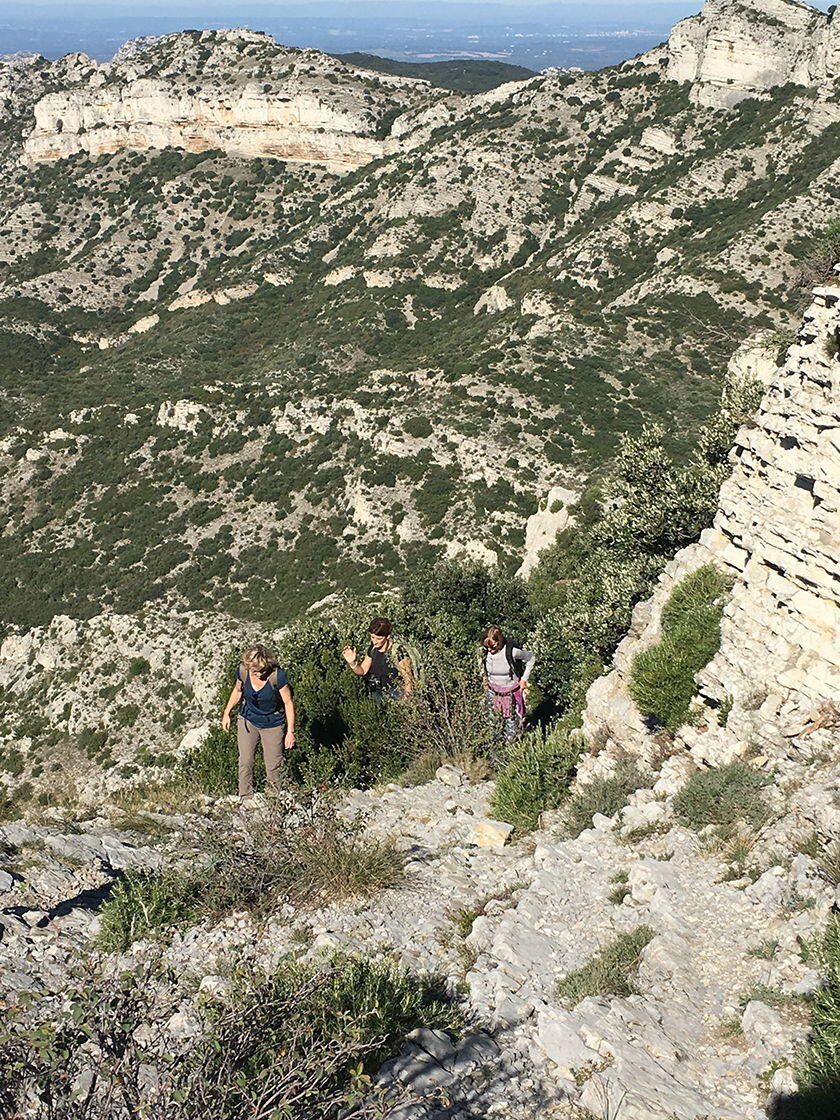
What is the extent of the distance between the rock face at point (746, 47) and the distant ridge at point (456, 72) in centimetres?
8151

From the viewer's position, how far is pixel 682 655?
370 inches

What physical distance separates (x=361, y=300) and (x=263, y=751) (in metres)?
60.3

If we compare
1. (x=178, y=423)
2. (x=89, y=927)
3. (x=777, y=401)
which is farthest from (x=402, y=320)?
(x=89, y=927)

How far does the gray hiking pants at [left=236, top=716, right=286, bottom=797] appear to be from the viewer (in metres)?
8.83

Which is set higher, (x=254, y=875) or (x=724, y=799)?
(x=724, y=799)

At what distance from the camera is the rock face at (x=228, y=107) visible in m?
90.3

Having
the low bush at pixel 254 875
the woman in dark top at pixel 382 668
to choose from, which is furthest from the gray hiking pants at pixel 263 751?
the woman in dark top at pixel 382 668

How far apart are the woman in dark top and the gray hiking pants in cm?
185

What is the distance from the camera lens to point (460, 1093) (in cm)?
450

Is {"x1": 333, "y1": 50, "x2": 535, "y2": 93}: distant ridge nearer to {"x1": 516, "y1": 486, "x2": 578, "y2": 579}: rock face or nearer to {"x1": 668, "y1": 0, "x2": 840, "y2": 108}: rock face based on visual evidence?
{"x1": 668, "y1": 0, "x2": 840, "y2": 108}: rock face

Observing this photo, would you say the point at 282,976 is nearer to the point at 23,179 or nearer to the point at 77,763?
the point at 77,763

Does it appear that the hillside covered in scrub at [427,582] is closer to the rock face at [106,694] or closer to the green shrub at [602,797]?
the green shrub at [602,797]

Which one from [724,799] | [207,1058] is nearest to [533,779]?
[724,799]

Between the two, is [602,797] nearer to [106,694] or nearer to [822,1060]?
[822,1060]
